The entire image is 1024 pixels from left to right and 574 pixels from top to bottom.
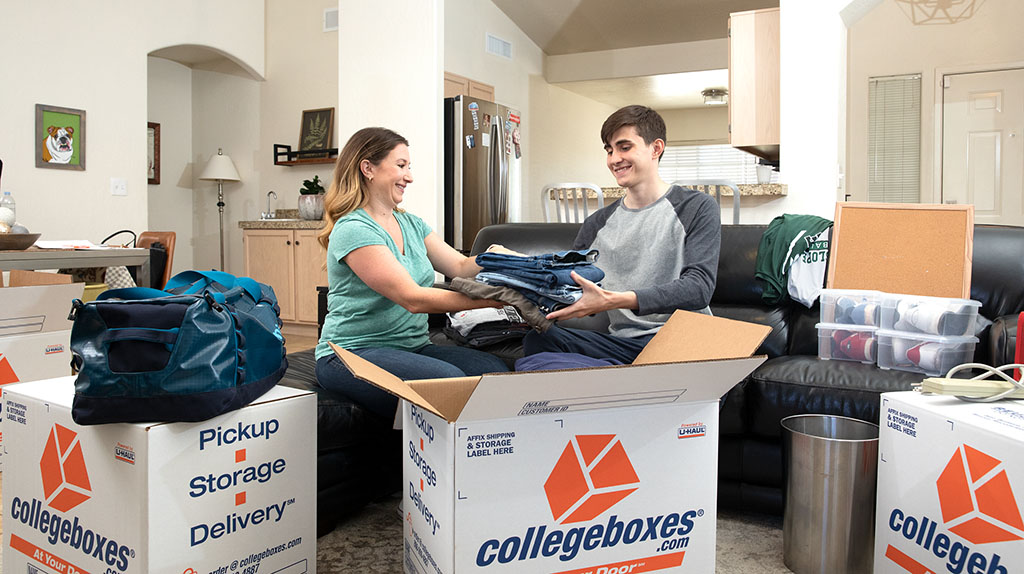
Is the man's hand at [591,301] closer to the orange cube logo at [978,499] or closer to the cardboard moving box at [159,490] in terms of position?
the cardboard moving box at [159,490]

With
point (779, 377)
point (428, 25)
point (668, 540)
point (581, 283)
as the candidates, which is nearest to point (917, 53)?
point (428, 25)

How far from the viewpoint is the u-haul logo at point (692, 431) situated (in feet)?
4.03

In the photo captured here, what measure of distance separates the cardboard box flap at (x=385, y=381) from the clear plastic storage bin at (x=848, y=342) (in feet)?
5.16

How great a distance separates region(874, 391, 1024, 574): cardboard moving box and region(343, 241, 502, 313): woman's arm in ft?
3.03

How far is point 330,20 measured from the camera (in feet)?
21.4

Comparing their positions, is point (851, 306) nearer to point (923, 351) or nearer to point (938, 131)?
point (923, 351)


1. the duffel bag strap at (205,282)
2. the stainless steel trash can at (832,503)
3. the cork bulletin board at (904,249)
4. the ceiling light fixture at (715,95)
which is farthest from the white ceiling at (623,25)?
the duffel bag strap at (205,282)

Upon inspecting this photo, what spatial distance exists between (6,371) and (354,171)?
4.98 ft

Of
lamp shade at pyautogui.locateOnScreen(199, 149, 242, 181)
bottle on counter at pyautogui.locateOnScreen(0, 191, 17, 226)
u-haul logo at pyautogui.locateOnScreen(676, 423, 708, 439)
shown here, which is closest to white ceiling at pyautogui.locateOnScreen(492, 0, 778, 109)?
lamp shade at pyautogui.locateOnScreen(199, 149, 242, 181)

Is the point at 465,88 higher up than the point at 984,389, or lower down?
higher up

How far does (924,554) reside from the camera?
55.2 inches

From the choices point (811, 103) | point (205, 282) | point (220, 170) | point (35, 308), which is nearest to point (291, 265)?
point (220, 170)

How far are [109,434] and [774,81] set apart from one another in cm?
398

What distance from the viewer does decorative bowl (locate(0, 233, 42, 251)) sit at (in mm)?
2930
